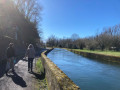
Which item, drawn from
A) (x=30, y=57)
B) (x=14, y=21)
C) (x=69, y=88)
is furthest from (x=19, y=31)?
(x=69, y=88)

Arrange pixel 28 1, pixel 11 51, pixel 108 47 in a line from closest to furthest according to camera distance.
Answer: pixel 11 51 < pixel 28 1 < pixel 108 47

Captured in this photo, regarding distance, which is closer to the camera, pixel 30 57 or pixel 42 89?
pixel 42 89

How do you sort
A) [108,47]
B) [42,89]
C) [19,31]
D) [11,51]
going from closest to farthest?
[42,89]
[11,51]
[19,31]
[108,47]

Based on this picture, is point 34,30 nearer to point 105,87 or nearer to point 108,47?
point 105,87

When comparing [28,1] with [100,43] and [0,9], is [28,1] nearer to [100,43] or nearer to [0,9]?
[0,9]

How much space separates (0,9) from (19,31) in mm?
11999

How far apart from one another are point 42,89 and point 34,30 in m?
29.2

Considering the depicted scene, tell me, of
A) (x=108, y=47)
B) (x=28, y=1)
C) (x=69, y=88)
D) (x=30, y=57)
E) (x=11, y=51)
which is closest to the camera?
(x=69, y=88)

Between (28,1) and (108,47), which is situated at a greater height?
(28,1)

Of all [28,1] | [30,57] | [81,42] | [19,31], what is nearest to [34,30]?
[19,31]

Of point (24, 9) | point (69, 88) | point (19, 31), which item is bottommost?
point (69, 88)

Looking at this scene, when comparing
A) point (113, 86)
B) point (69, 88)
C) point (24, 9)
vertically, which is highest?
point (24, 9)

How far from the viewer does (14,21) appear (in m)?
23.9

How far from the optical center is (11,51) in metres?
6.02
